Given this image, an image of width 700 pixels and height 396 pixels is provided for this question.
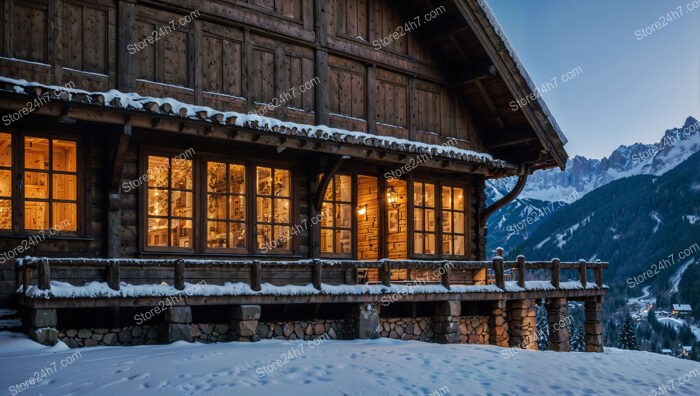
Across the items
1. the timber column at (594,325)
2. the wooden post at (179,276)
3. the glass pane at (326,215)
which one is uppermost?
the glass pane at (326,215)

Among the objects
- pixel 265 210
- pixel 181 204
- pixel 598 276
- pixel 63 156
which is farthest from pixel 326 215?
pixel 598 276

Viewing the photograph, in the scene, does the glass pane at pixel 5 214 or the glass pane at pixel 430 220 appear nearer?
the glass pane at pixel 5 214

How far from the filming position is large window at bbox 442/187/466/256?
20.9m

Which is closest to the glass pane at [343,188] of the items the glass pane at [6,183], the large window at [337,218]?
the large window at [337,218]

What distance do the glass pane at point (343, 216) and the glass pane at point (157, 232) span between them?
183 inches

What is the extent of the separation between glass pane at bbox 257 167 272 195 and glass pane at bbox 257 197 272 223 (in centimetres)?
18

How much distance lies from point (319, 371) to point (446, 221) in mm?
11000

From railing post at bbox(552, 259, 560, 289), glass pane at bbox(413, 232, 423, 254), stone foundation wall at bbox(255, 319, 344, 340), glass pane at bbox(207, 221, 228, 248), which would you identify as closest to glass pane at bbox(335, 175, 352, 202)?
glass pane at bbox(413, 232, 423, 254)

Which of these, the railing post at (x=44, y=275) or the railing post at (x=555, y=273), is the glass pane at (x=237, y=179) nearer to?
the railing post at (x=44, y=275)

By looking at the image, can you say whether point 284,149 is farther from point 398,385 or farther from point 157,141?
point 398,385

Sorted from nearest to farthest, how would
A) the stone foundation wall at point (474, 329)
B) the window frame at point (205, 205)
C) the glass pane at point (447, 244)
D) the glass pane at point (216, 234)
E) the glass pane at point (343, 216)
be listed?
1. the window frame at point (205, 205)
2. the glass pane at point (216, 234)
3. the glass pane at point (343, 216)
4. the stone foundation wall at point (474, 329)
5. the glass pane at point (447, 244)

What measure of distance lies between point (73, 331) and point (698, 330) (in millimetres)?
161704

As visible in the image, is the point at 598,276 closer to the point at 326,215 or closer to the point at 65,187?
the point at 326,215

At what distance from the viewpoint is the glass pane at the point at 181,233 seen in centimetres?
1545
